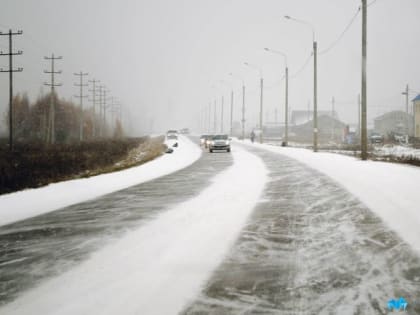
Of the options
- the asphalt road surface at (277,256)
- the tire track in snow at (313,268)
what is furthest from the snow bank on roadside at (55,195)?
the tire track in snow at (313,268)

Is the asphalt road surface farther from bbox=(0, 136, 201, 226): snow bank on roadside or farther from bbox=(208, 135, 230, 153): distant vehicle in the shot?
bbox=(208, 135, 230, 153): distant vehicle

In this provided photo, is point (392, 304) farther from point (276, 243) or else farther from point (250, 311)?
point (276, 243)

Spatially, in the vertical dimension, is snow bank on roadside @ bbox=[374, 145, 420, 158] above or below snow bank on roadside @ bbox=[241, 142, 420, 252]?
above

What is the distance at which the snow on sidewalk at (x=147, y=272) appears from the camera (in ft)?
12.4

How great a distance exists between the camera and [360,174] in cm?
1575

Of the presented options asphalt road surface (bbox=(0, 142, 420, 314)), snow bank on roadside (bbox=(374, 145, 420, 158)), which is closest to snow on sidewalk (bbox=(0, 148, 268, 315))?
asphalt road surface (bbox=(0, 142, 420, 314))

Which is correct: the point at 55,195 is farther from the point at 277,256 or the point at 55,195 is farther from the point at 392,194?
the point at 392,194

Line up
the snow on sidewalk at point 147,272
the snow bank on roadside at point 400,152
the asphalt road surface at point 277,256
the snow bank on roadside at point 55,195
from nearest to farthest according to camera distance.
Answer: the snow on sidewalk at point 147,272 < the asphalt road surface at point 277,256 < the snow bank on roadside at point 55,195 < the snow bank on roadside at point 400,152

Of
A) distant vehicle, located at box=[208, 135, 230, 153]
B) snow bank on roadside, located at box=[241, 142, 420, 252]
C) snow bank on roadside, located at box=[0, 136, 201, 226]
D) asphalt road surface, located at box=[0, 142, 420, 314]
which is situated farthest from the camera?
distant vehicle, located at box=[208, 135, 230, 153]

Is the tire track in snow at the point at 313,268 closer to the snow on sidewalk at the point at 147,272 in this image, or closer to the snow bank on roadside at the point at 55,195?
the snow on sidewalk at the point at 147,272

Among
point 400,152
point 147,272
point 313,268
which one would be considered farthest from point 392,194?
point 400,152

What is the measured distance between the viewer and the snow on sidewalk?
378 cm

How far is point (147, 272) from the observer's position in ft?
15.5

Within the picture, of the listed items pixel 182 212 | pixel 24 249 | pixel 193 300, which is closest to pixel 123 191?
pixel 182 212
